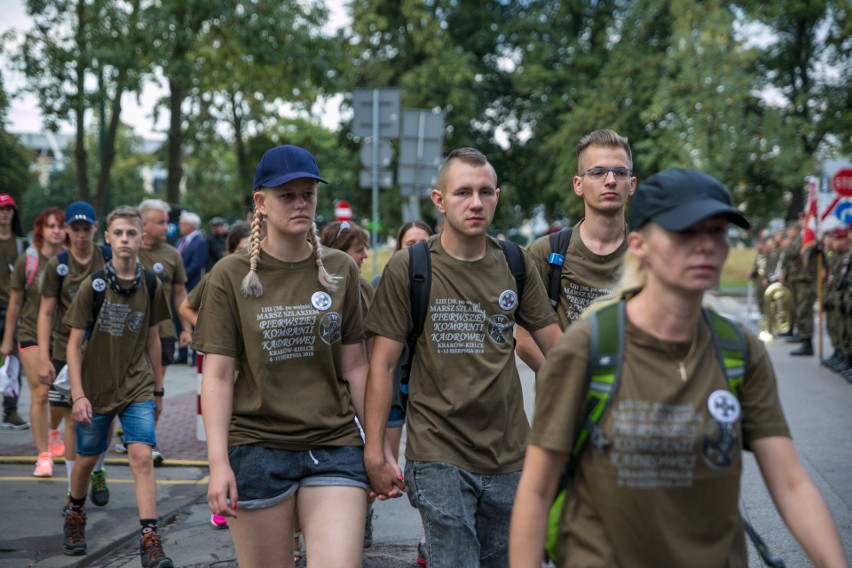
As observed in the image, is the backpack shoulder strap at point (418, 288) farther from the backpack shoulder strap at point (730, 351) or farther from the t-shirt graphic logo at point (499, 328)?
the backpack shoulder strap at point (730, 351)

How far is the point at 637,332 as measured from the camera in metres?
2.64

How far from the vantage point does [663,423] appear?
8.54 ft

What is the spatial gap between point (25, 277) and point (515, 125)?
118ft

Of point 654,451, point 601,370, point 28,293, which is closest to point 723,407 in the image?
point 654,451

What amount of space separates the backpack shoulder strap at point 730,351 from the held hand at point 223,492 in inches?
69.9

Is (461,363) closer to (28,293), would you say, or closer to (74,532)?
(74,532)

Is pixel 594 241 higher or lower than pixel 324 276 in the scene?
higher

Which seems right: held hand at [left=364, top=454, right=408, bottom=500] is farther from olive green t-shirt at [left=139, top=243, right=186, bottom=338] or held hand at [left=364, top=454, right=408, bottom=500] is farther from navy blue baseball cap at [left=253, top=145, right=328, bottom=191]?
olive green t-shirt at [left=139, top=243, right=186, bottom=338]

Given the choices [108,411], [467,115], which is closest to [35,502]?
[108,411]

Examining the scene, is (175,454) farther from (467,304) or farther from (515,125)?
(515,125)

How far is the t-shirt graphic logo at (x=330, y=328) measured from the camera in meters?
4.07

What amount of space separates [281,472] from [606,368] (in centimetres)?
166

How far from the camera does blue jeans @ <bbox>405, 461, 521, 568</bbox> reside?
399cm

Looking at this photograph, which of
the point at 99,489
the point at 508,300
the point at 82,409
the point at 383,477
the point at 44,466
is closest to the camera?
the point at 383,477
